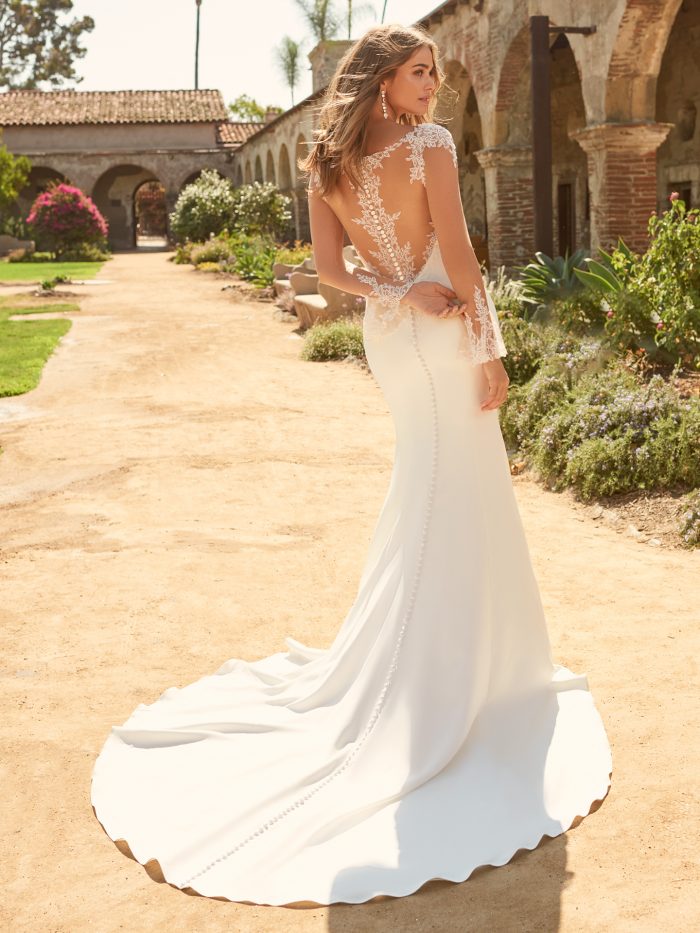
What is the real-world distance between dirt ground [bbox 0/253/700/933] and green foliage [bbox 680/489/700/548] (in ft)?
0.41

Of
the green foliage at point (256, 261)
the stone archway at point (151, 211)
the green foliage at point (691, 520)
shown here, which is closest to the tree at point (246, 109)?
the stone archway at point (151, 211)

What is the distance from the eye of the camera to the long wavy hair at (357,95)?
8.61 ft

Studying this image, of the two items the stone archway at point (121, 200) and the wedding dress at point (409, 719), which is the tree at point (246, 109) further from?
the wedding dress at point (409, 719)

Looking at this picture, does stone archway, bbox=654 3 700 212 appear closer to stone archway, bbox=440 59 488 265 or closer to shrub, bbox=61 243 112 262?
stone archway, bbox=440 59 488 265

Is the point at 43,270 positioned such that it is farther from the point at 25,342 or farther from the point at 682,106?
the point at 682,106

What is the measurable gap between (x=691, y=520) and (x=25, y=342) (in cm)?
1026

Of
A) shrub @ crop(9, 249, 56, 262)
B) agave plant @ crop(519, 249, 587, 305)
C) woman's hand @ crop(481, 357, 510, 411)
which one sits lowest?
woman's hand @ crop(481, 357, 510, 411)

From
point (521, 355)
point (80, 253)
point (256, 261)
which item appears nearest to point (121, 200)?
point (80, 253)

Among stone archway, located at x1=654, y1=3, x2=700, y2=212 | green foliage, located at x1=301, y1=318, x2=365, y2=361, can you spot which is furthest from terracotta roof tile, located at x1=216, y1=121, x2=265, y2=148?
green foliage, located at x1=301, y1=318, x2=365, y2=361

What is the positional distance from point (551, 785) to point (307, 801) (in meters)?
0.70

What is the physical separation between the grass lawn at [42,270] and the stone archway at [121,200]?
39.3 feet

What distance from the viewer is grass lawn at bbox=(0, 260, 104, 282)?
2517cm

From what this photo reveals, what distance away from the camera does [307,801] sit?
8.79ft

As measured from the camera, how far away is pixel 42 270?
91.3 ft
